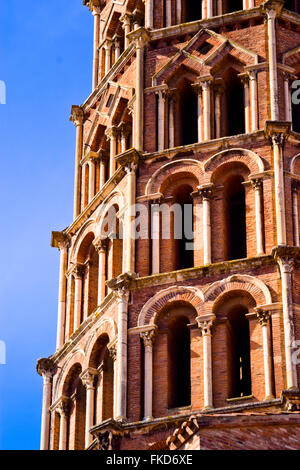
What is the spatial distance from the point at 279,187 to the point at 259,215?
97 centimetres

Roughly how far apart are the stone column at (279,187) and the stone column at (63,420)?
26.0 feet

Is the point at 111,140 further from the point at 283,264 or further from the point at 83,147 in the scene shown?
the point at 283,264

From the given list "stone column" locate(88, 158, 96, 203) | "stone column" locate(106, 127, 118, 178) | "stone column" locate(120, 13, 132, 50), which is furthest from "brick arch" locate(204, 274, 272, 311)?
"stone column" locate(120, 13, 132, 50)

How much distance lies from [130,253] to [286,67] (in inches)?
300

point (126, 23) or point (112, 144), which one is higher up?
point (126, 23)

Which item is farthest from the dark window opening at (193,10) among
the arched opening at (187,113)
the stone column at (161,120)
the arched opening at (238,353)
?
the arched opening at (238,353)

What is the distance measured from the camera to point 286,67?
2357 inches

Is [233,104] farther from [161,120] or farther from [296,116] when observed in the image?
[161,120]

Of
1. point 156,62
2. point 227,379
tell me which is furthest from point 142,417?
point 156,62

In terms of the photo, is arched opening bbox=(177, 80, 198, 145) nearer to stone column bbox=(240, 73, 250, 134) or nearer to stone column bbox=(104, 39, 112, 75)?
stone column bbox=(240, 73, 250, 134)

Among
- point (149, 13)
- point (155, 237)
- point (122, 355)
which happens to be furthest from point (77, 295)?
point (149, 13)

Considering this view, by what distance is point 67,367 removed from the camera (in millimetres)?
58375

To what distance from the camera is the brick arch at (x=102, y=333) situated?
184 feet

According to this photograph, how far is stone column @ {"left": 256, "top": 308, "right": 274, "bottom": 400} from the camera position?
5259 centimetres
